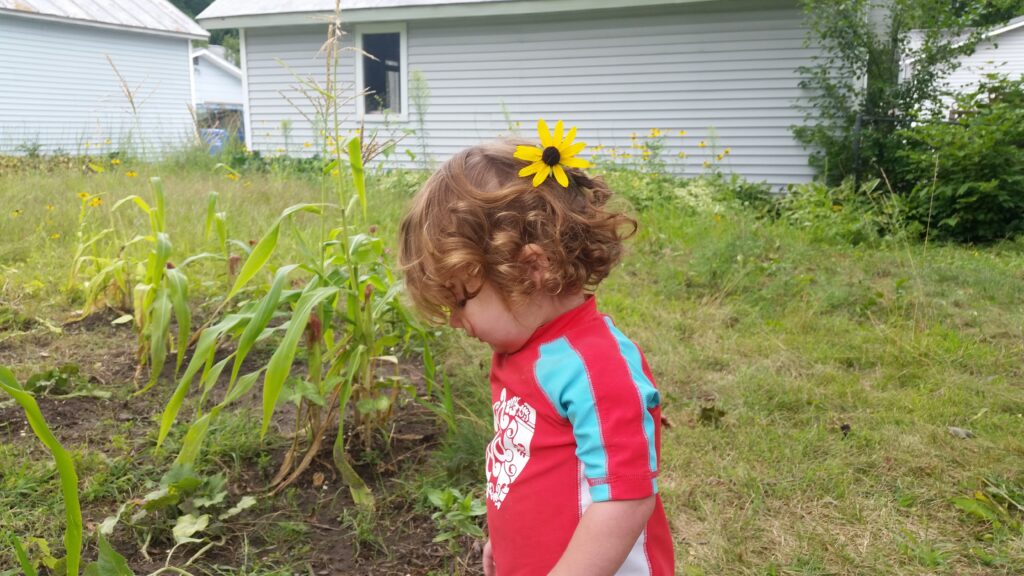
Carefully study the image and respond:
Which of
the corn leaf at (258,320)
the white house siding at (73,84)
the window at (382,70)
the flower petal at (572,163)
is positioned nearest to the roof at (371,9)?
the window at (382,70)

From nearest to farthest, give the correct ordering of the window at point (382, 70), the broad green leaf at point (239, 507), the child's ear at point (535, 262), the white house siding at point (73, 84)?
the child's ear at point (535, 262) < the broad green leaf at point (239, 507) < the window at point (382, 70) < the white house siding at point (73, 84)

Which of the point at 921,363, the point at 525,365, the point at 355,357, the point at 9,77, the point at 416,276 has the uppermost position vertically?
the point at 9,77

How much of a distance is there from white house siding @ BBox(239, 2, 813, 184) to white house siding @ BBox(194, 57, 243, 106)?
2960cm

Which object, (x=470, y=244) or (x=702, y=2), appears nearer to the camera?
(x=470, y=244)

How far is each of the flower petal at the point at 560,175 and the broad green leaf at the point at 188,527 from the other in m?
1.30

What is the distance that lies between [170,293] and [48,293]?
1769mm

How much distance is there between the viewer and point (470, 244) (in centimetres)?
118

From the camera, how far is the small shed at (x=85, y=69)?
16578mm

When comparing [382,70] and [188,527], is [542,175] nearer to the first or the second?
[188,527]

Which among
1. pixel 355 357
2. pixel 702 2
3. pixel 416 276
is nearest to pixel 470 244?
pixel 416 276

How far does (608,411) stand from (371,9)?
1145cm

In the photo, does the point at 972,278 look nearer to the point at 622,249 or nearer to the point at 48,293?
the point at 622,249

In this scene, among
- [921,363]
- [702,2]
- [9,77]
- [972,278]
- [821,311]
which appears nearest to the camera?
[921,363]

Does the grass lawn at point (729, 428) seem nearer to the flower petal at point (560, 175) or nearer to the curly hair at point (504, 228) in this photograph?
the curly hair at point (504, 228)
